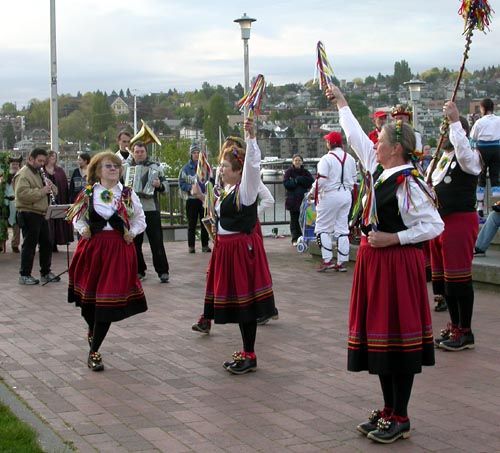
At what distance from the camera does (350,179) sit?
44.0 ft

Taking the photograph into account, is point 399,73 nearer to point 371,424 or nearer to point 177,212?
point 177,212

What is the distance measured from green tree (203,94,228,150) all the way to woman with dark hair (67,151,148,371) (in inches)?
2930

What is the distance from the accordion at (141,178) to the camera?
41.1 feet

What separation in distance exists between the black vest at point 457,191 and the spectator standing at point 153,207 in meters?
5.42

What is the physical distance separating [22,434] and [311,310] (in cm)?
522

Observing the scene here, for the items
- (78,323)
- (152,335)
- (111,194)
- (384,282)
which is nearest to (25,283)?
(78,323)

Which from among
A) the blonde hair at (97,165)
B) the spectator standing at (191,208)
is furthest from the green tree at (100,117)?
the blonde hair at (97,165)

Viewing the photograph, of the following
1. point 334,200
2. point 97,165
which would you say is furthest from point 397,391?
point 334,200

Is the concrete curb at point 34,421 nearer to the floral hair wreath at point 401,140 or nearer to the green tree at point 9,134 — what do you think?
the floral hair wreath at point 401,140

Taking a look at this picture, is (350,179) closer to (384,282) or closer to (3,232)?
(3,232)

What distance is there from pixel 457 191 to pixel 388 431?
310 centimetres

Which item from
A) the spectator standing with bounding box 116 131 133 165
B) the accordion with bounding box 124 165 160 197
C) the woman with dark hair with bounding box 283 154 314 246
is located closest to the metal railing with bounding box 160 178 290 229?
the woman with dark hair with bounding box 283 154 314 246

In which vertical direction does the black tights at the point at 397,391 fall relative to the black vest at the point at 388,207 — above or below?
below

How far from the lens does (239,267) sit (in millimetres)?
7492
